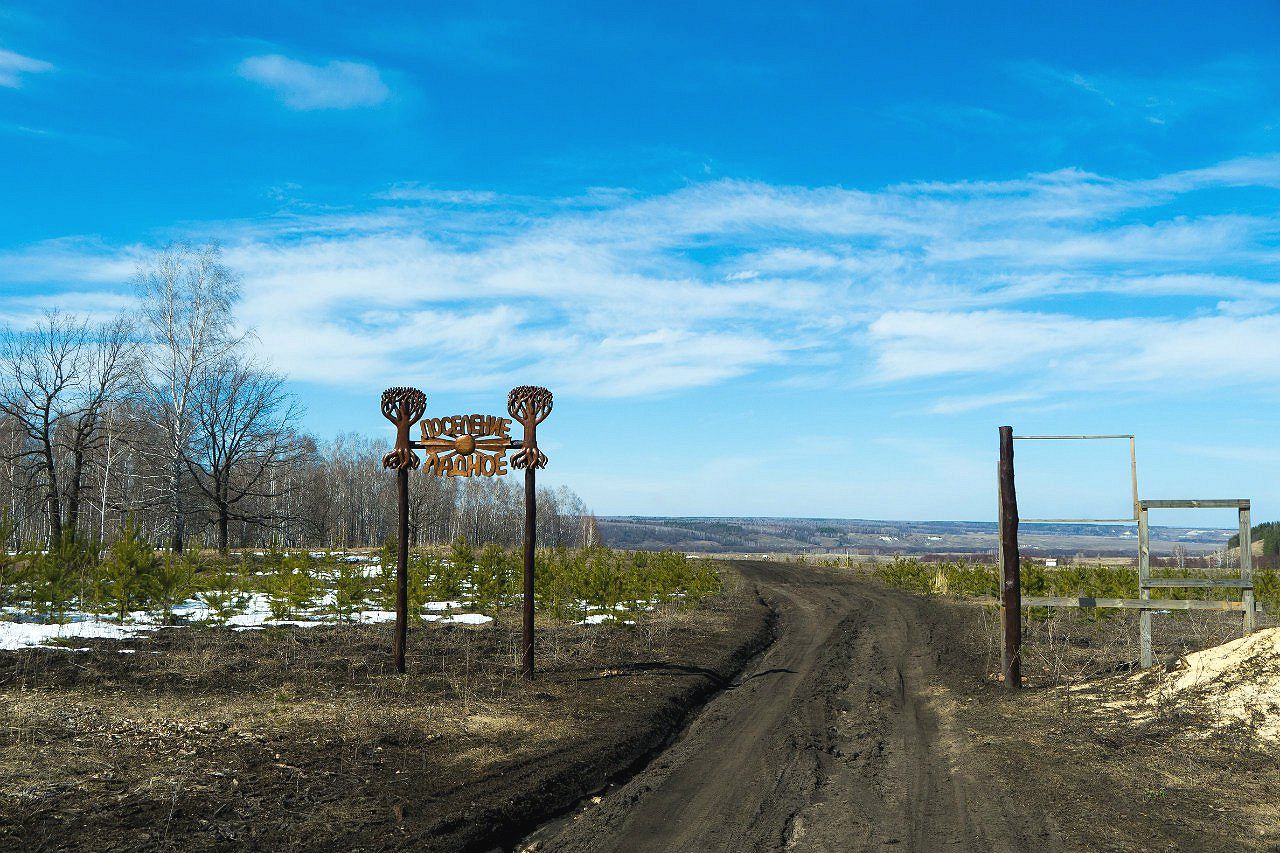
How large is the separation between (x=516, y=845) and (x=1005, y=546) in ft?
26.5

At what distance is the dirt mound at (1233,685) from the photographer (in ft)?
26.1

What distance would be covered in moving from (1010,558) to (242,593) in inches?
578

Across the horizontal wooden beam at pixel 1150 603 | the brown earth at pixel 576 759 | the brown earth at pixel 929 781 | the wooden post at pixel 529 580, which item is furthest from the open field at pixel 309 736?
the horizontal wooden beam at pixel 1150 603

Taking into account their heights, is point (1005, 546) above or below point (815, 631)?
above

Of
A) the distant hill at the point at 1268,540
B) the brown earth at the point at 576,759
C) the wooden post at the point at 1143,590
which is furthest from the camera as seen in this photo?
the distant hill at the point at 1268,540

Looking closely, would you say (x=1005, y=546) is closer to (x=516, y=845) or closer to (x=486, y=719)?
(x=486, y=719)

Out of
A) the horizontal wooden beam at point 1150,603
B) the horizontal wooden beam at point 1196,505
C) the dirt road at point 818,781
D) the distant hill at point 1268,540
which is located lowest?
the distant hill at point 1268,540

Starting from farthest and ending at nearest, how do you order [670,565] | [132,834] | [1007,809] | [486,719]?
[670,565]
[486,719]
[1007,809]
[132,834]

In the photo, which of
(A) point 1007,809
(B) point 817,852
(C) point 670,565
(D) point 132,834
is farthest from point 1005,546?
(C) point 670,565

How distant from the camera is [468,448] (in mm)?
10984

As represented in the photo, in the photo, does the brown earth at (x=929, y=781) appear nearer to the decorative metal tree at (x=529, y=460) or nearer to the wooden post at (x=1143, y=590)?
the wooden post at (x=1143, y=590)

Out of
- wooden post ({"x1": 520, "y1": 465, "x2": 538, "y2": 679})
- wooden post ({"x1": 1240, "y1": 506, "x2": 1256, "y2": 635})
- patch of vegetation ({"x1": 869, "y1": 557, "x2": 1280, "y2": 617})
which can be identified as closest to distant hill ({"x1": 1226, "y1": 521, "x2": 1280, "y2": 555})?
patch of vegetation ({"x1": 869, "y1": 557, "x2": 1280, "y2": 617})

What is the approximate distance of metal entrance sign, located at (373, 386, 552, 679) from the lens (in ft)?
35.5

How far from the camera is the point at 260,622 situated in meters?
14.9
